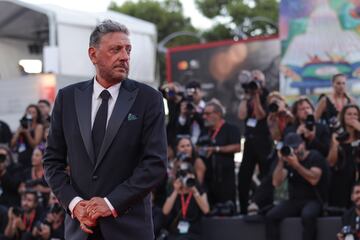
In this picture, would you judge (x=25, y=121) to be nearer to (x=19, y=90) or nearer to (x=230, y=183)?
(x=230, y=183)

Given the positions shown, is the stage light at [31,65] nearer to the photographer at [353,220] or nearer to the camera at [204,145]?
the camera at [204,145]

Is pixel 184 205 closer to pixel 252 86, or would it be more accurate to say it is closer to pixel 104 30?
pixel 252 86

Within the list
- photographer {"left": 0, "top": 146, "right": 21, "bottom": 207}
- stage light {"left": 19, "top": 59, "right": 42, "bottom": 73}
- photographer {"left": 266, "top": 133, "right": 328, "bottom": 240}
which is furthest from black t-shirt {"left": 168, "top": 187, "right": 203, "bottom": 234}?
stage light {"left": 19, "top": 59, "right": 42, "bottom": 73}

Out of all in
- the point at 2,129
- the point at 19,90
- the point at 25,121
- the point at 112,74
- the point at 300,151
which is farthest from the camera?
the point at 19,90

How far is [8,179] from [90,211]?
7.17 m

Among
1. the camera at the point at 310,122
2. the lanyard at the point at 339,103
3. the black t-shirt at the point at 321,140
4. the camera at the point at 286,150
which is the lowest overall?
the camera at the point at 286,150

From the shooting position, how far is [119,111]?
444cm

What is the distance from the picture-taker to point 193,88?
10.8m

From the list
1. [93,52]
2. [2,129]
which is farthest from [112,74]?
[2,129]

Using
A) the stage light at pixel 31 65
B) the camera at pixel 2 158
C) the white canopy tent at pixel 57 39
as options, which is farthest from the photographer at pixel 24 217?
the stage light at pixel 31 65

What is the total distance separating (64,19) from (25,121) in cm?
453

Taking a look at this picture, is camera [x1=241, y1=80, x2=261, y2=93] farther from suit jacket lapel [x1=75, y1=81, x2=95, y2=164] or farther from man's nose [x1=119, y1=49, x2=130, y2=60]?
man's nose [x1=119, y1=49, x2=130, y2=60]

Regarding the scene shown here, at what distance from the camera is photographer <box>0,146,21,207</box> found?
36.8ft

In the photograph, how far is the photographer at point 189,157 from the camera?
9.95 m
